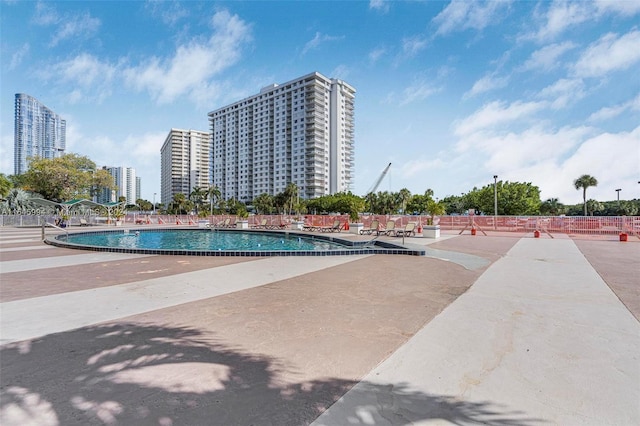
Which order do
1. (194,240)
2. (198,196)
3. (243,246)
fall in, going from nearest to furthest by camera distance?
(243,246) < (194,240) < (198,196)

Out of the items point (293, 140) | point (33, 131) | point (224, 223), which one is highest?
point (293, 140)

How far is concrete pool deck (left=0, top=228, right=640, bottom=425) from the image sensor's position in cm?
248

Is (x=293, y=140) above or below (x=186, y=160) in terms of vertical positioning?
below

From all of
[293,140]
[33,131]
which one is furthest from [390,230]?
[33,131]

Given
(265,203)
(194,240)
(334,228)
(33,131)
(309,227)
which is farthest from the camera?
(265,203)

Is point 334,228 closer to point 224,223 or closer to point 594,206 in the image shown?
point 224,223

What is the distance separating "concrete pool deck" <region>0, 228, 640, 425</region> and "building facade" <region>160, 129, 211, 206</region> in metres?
175

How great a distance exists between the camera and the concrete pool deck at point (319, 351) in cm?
248

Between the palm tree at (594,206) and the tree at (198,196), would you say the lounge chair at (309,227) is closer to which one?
the palm tree at (594,206)

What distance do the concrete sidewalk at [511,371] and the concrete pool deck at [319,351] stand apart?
0.6 inches

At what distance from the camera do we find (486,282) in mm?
7008

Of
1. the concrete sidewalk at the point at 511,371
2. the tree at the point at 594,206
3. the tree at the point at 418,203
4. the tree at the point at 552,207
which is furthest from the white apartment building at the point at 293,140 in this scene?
the concrete sidewalk at the point at 511,371

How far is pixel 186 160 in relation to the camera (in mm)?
170500

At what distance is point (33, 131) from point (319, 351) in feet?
406
